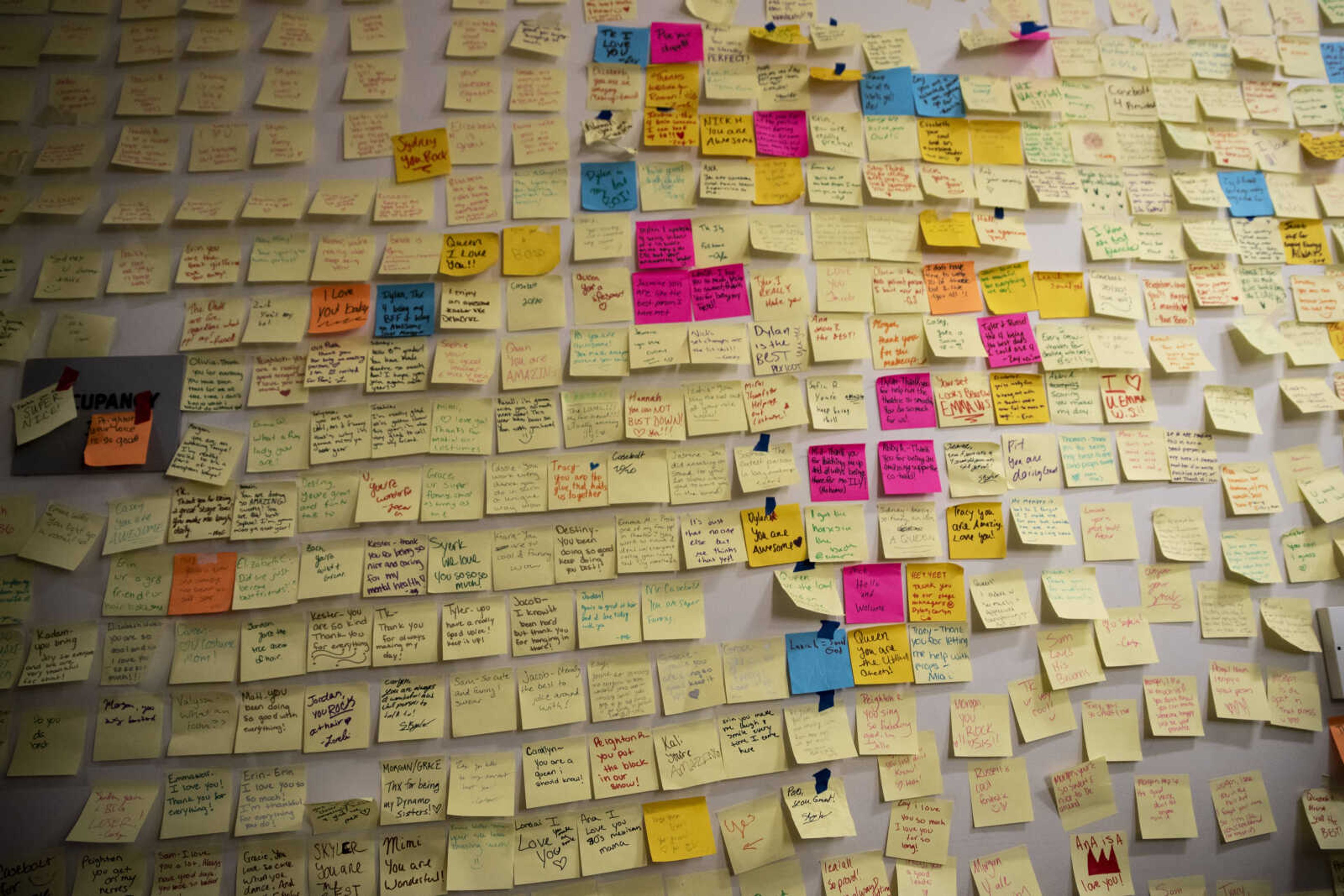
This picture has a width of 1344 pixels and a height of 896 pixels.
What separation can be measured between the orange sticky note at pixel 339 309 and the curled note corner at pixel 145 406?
343mm

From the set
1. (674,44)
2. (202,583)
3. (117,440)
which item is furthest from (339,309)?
(674,44)

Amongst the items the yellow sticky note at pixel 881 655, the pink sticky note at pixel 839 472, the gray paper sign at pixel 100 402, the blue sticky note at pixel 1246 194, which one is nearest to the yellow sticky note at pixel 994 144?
the blue sticky note at pixel 1246 194

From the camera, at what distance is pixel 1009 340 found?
66.7 inches

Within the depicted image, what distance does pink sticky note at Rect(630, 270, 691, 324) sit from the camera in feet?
5.29

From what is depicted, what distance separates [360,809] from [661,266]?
4.14 feet

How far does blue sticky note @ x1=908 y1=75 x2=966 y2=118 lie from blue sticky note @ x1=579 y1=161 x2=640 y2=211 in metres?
0.70

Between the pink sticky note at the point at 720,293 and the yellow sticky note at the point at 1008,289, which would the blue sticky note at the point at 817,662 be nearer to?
the pink sticky note at the point at 720,293

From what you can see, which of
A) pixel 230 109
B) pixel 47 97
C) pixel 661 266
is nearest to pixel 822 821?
pixel 661 266

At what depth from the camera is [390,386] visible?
61.0 inches

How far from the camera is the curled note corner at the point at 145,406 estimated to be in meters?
1.51

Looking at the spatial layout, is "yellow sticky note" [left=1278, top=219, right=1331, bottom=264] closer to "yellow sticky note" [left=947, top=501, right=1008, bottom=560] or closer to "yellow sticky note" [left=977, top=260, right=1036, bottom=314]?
"yellow sticky note" [left=977, top=260, right=1036, bottom=314]

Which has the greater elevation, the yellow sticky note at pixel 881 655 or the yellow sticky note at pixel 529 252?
the yellow sticky note at pixel 529 252

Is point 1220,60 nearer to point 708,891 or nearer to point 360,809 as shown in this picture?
point 708,891

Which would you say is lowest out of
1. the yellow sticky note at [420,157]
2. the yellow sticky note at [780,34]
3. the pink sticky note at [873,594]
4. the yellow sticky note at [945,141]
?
the pink sticky note at [873,594]
